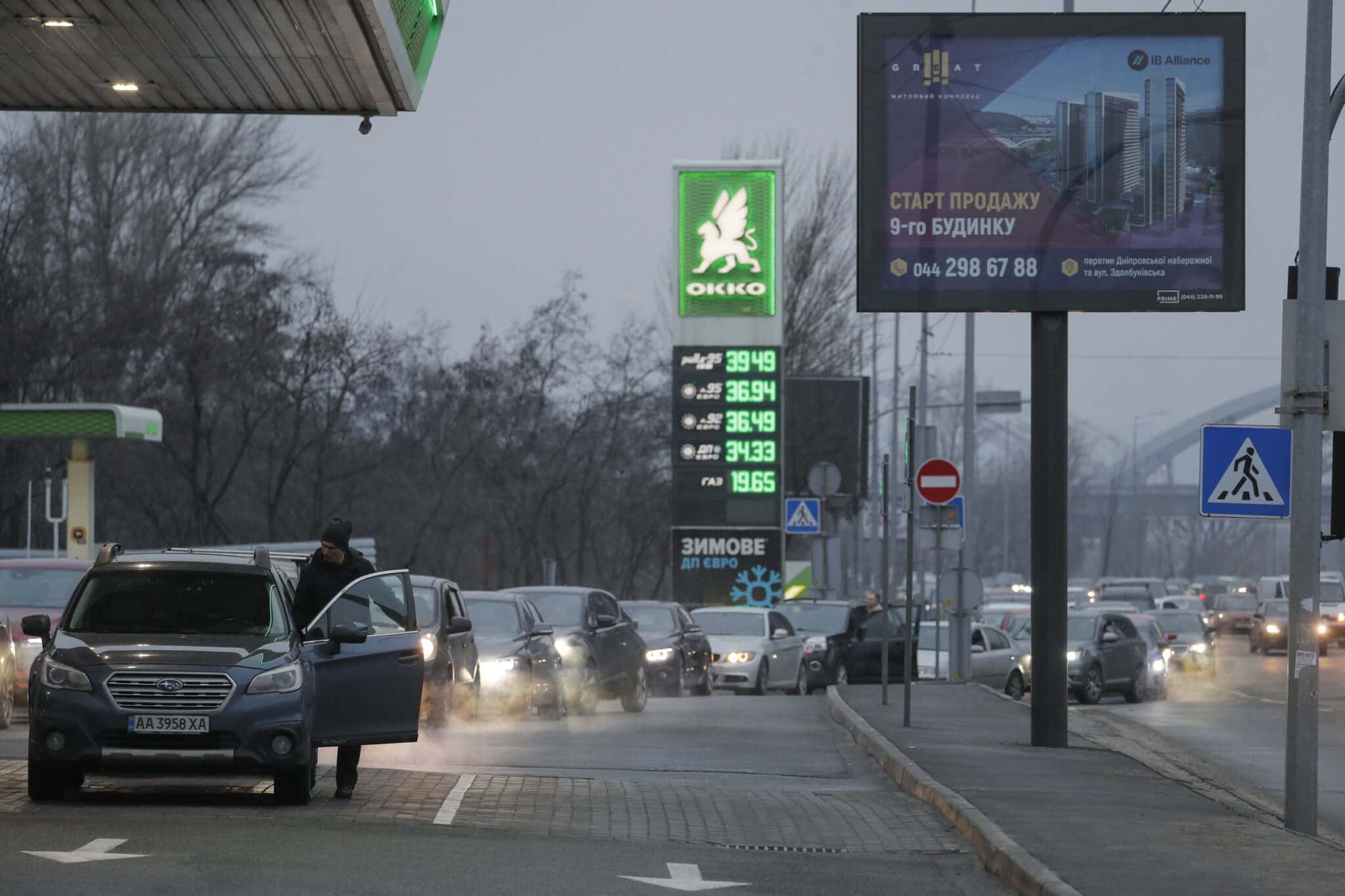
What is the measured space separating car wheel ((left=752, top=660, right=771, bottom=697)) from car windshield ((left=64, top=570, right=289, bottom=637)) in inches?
782

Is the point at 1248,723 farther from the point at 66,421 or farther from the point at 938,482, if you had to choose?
the point at 66,421

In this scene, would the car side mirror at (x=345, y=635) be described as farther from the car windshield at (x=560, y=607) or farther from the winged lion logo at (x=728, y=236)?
the winged lion logo at (x=728, y=236)

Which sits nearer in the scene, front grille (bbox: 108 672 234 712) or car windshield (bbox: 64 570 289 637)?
front grille (bbox: 108 672 234 712)

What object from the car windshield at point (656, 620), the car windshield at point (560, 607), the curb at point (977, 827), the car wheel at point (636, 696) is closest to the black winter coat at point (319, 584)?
the curb at point (977, 827)

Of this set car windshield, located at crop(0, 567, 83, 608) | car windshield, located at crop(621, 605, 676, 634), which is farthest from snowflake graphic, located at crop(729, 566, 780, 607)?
car windshield, located at crop(0, 567, 83, 608)

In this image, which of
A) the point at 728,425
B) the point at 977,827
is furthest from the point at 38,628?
the point at 728,425

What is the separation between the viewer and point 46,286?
171ft

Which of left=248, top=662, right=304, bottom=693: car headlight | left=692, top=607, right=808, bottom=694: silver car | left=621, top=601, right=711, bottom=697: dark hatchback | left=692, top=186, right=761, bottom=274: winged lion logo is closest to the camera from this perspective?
left=248, top=662, right=304, bottom=693: car headlight

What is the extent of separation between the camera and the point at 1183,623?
44312mm

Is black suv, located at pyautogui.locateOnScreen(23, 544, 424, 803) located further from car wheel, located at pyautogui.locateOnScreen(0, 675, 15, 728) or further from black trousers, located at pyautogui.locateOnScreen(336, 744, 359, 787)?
car wheel, located at pyautogui.locateOnScreen(0, 675, 15, 728)

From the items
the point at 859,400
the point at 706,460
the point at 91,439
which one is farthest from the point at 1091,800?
the point at 859,400

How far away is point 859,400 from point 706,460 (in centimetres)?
1089

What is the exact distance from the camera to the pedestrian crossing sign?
44.1 ft

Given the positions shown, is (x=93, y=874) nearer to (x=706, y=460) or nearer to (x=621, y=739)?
(x=621, y=739)
